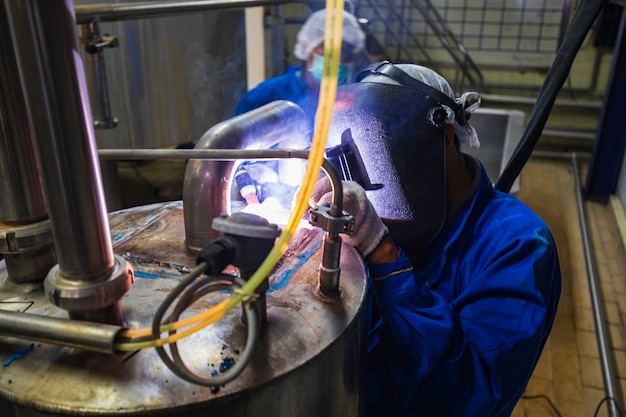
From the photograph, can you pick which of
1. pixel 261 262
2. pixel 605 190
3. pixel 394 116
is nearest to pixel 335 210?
pixel 261 262

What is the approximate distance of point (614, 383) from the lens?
207cm

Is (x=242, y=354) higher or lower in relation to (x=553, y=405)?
higher

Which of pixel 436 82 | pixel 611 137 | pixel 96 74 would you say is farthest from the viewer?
pixel 611 137

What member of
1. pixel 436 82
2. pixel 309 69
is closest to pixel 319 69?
pixel 309 69

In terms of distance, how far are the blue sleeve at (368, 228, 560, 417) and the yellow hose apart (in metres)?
0.40

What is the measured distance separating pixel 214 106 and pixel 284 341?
2351 millimetres

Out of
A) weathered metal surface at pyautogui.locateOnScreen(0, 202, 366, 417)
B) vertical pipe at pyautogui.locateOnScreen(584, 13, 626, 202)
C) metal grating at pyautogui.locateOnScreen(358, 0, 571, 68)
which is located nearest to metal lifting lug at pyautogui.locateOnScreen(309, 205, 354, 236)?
weathered metal surface at pyautogui.locateOnScreen(0, 202, 366, 417)

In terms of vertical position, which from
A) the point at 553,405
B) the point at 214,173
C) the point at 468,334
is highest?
the point at 214,173

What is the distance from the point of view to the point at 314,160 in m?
0.54

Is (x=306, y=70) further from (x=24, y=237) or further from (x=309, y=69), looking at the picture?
(x=24, y=237)

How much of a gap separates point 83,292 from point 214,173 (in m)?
0.29

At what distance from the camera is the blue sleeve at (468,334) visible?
90 centimetres

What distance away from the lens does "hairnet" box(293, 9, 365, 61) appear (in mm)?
2332

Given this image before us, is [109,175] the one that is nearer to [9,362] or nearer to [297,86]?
[297,86]
